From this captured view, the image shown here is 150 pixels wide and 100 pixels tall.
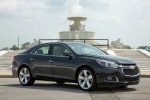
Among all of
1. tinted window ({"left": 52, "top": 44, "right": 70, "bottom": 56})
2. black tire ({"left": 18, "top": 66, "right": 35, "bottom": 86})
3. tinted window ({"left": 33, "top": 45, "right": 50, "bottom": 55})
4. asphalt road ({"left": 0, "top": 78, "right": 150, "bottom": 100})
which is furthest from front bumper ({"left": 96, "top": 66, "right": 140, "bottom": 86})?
black tire ({"left": 18, "top": 66, "right": 35, "bottom": 86})

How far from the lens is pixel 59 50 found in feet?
41.3

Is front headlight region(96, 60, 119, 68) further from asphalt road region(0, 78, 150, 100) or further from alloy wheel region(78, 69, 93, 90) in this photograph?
asphalt road region(0, 78, 150, 100)

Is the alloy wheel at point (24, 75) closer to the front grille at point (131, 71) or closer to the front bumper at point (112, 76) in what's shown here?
the front bumper at point (112, 76)

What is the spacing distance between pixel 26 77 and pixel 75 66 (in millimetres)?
2251

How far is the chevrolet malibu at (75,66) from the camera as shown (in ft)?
36.7

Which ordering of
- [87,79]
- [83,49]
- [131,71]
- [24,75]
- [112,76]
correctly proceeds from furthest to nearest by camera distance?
[24,75]
[83,49]
[131,71]
[87,79]
[112,76]

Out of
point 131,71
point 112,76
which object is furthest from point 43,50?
point 131,71

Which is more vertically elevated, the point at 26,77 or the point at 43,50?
the point at 43,50

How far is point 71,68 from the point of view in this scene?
11820mm

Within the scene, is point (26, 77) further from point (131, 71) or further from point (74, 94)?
point (131, 71)

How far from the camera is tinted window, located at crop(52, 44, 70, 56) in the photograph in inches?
484

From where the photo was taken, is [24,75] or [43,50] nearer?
[43,50]

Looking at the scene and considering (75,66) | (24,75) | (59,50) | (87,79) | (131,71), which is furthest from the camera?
(24,75)

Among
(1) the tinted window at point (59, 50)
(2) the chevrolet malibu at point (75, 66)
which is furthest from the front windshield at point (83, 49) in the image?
(1) the tinted window at point (59, 50)
